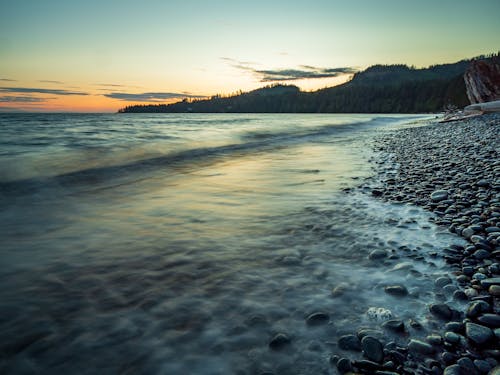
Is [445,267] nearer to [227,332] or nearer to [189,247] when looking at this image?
[227,332]

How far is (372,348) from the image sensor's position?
1.88m

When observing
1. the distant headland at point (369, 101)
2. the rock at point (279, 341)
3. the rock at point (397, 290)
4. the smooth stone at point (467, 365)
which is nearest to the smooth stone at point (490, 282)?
the rock at point (397, 290)

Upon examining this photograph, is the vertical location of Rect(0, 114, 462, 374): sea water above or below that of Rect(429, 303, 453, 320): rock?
below

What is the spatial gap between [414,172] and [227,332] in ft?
22.6

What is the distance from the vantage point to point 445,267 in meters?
2.88

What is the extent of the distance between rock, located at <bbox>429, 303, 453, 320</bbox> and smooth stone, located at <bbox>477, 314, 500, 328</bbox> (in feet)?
0.57

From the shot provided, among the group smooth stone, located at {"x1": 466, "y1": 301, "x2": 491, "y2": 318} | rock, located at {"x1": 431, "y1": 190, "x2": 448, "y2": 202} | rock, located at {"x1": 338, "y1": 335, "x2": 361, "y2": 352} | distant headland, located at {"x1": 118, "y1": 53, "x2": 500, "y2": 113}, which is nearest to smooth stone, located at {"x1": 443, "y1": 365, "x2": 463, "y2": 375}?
rock, located at {"x1": 338, "y1": 335, "x2": 361, "y2": 352}

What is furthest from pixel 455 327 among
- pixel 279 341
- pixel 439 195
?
pixel 439 195

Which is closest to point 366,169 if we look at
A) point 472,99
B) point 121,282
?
point 121,282

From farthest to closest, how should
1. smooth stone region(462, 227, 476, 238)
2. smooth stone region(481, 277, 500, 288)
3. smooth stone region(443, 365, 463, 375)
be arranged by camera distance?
smooth stone region(462, 227, 476, 238) < smooth stone region(481, 277, 500, 288) < smooth stone region(443, 365, 463, 375)

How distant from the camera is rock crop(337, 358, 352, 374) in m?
1.79

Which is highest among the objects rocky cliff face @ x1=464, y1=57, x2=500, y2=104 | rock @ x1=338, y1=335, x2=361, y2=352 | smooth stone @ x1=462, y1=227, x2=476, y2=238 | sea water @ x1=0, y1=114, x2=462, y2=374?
→ rocky cliff face @ x1=464, y1=57, x2=500, y2=104

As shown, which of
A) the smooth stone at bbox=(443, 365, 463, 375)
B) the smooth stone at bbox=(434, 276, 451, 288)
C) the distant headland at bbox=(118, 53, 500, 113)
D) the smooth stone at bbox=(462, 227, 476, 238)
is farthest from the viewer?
the distant headland at bbox=(118, 53, 500, 113)

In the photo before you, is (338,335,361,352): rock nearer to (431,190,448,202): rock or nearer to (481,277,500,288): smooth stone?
(481,277,500,288): smooth stone
